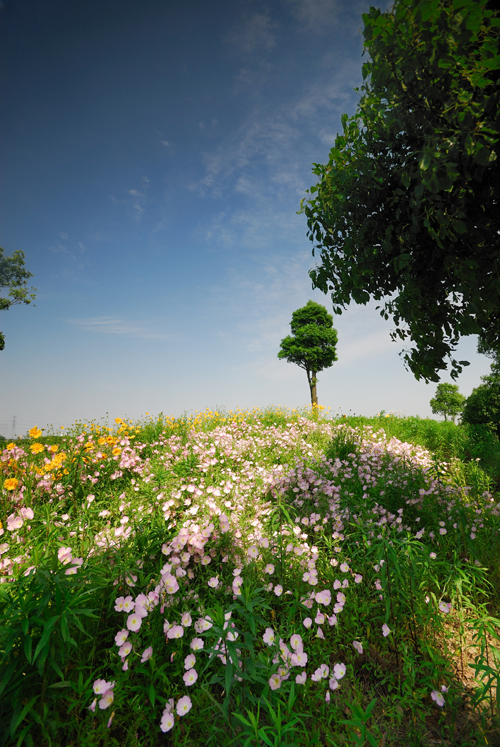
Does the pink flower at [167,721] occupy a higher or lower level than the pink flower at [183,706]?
lower

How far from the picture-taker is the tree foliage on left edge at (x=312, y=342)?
75.8ft

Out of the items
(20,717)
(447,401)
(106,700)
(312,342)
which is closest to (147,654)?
(106,700)

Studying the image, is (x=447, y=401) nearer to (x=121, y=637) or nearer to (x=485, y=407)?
(x=485, y=407)

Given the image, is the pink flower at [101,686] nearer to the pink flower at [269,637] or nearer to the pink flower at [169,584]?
the pink flower at [169,584]

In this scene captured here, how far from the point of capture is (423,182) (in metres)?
2.96

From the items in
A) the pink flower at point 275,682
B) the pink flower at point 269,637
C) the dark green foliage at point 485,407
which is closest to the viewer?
the pink flower at point 275,682

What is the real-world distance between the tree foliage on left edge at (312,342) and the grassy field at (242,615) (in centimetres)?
1814

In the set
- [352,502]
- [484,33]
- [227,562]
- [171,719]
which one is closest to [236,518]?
[227,562]

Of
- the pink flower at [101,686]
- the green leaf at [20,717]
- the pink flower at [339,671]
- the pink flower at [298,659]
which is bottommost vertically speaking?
the pink flower at [339,671]

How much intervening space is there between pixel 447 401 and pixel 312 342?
23.2 meters

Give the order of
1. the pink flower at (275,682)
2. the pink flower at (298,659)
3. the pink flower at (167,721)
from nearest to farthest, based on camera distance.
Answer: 1. the pink flower at (167,721)
2. the pink flower at (275,682)
3. the pink flower at (298,659)

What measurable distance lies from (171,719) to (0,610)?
1.19 m

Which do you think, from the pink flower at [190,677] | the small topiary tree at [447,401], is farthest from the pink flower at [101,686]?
the small topiary tree at [447,401]

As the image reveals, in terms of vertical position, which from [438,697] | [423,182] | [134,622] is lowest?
[438,697]
